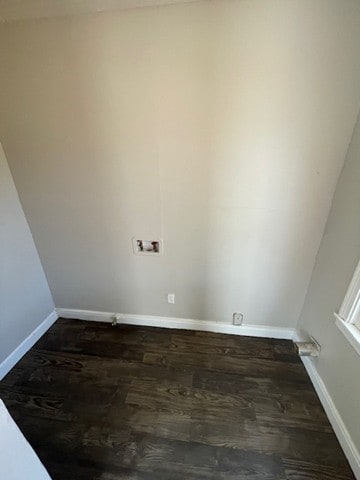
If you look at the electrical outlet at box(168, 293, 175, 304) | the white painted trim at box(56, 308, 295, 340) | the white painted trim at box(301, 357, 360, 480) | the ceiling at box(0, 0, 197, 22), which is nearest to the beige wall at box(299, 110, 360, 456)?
the white painted trim at box(301, 357, 360, 480)

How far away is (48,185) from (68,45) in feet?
2.76

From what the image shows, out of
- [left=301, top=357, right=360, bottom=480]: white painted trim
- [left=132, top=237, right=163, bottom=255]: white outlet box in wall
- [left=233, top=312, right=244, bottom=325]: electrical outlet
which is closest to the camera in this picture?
[left=301, top=357, right=360, bottom=480]: white painted trim

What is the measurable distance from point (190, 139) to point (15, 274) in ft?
5.18

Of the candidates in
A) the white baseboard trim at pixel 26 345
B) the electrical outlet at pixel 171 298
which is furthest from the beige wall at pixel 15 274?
the electrical outlet at pixel 171 298

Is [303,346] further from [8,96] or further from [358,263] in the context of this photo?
[8,96]

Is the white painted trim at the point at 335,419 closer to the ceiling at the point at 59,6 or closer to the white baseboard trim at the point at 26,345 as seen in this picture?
the white baseboard trim at the point at 26,345

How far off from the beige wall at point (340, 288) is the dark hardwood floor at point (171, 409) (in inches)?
8.5

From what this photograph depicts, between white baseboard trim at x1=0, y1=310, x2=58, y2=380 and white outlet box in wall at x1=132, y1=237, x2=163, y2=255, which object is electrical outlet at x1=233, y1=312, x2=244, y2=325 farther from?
white baseboard trim at x1=0, y1=310, x2=58, y2=380

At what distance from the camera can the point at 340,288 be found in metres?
1.27

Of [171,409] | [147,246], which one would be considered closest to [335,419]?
[171,409]

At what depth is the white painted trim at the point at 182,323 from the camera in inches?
71.8

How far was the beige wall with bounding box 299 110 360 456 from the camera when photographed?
1149mm

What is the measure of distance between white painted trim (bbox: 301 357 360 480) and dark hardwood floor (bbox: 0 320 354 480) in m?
0.04

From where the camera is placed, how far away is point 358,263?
1.13 metres
